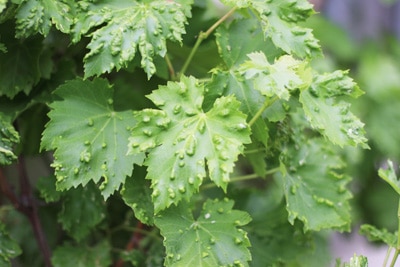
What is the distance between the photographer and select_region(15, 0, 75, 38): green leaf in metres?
0.90

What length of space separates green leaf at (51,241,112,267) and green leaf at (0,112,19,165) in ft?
1.03

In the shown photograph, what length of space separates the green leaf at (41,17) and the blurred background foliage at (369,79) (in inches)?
57.8

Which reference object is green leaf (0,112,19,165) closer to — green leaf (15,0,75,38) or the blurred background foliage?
green leaf (15,0,75,38)

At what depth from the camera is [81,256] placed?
117 cm

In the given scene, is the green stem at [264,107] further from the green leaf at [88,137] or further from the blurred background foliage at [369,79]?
the blurred background foliage at [369,79]

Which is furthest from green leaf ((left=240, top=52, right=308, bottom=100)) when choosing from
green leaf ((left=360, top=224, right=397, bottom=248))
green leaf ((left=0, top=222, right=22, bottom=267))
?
green leaf ((left=0, top=222, right=22, bottom=267))

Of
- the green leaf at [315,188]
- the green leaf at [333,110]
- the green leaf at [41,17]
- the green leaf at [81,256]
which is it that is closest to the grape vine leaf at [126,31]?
the green leaf at [41,17]

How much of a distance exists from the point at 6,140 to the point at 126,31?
0.27 metres

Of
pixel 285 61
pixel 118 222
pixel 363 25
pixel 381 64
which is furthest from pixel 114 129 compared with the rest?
pixel 363 25

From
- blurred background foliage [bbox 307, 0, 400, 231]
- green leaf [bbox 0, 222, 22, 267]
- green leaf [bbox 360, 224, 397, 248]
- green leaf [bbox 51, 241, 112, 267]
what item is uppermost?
green leaf [bbox 0, 222, 22, 267]

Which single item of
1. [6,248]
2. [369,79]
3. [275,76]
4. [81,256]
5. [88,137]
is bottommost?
[369,79]

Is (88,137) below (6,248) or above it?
above

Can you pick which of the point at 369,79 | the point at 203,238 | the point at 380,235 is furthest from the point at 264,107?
the point at 369,79

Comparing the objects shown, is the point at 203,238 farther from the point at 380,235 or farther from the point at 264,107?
the point at 380,235
